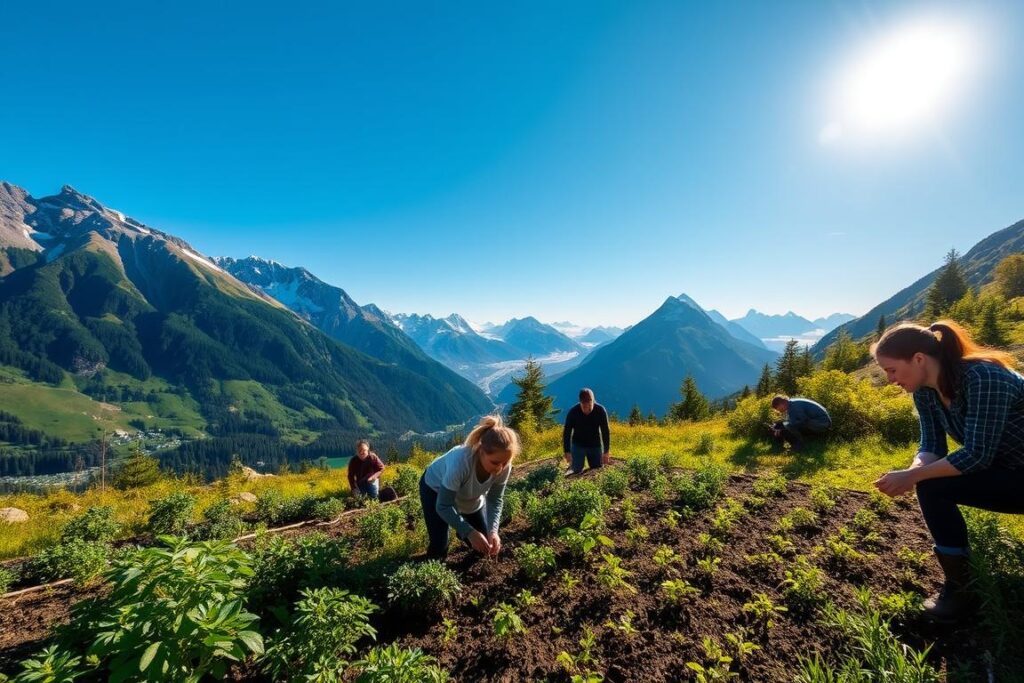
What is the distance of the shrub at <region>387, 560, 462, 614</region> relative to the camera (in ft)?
15.4

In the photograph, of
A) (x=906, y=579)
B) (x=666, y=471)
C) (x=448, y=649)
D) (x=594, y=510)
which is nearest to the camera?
(x=448, y=649)

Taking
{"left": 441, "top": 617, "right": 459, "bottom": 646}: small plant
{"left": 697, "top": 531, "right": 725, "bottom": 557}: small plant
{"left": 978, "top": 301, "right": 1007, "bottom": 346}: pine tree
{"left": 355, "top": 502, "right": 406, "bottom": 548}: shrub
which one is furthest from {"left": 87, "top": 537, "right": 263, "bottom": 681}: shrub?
{"left": 978, "top": 301, "right": 1007, "bottom": 346}: pine tree

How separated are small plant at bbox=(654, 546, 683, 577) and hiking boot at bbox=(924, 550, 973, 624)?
93.8 inches

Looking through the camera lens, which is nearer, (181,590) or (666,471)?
(181,590)

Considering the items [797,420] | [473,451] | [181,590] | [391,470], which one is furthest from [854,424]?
[391,470]

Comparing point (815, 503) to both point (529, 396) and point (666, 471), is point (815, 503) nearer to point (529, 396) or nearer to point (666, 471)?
point (666, 471)

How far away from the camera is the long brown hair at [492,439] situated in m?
4.93

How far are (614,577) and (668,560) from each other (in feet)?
3.04

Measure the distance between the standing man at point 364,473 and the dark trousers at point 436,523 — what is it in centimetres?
691

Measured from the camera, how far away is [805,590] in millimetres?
4453

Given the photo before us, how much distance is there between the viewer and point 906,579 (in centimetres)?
471

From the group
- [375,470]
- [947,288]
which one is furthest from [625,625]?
[947,288]

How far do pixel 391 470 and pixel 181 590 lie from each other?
49.9 feet

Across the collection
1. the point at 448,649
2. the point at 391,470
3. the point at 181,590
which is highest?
the point at 181,590
